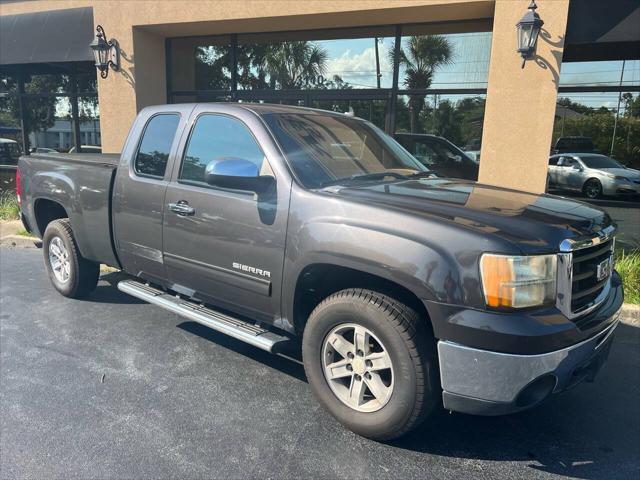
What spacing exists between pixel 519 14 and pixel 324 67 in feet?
11.6

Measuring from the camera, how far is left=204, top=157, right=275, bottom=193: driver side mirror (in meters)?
3.11

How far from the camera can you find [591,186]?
847cm

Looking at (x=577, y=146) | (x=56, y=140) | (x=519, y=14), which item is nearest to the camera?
(x=519, y=14)

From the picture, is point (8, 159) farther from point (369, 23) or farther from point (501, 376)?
point (501, 376)

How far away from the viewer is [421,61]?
8.53 meters

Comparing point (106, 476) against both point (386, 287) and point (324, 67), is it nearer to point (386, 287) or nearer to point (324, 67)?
point (386, 287)

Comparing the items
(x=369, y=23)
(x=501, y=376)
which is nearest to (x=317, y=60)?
(x=369, y=23)

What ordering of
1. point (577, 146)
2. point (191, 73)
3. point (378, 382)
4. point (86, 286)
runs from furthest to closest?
1. point (191, 73)
2. point (577, 146)
3. point (86, 286)
4. point (378, 382)

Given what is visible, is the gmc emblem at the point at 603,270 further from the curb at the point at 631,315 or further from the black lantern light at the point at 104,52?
the black lantern light at the point at 104,52

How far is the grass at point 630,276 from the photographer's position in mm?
5119

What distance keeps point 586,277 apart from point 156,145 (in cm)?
323

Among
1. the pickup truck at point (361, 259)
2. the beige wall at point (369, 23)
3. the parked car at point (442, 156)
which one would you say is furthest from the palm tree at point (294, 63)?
the pickup truck at point (361, 259)

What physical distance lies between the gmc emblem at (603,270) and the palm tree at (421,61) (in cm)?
600

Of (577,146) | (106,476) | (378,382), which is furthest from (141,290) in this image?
(577,146)
